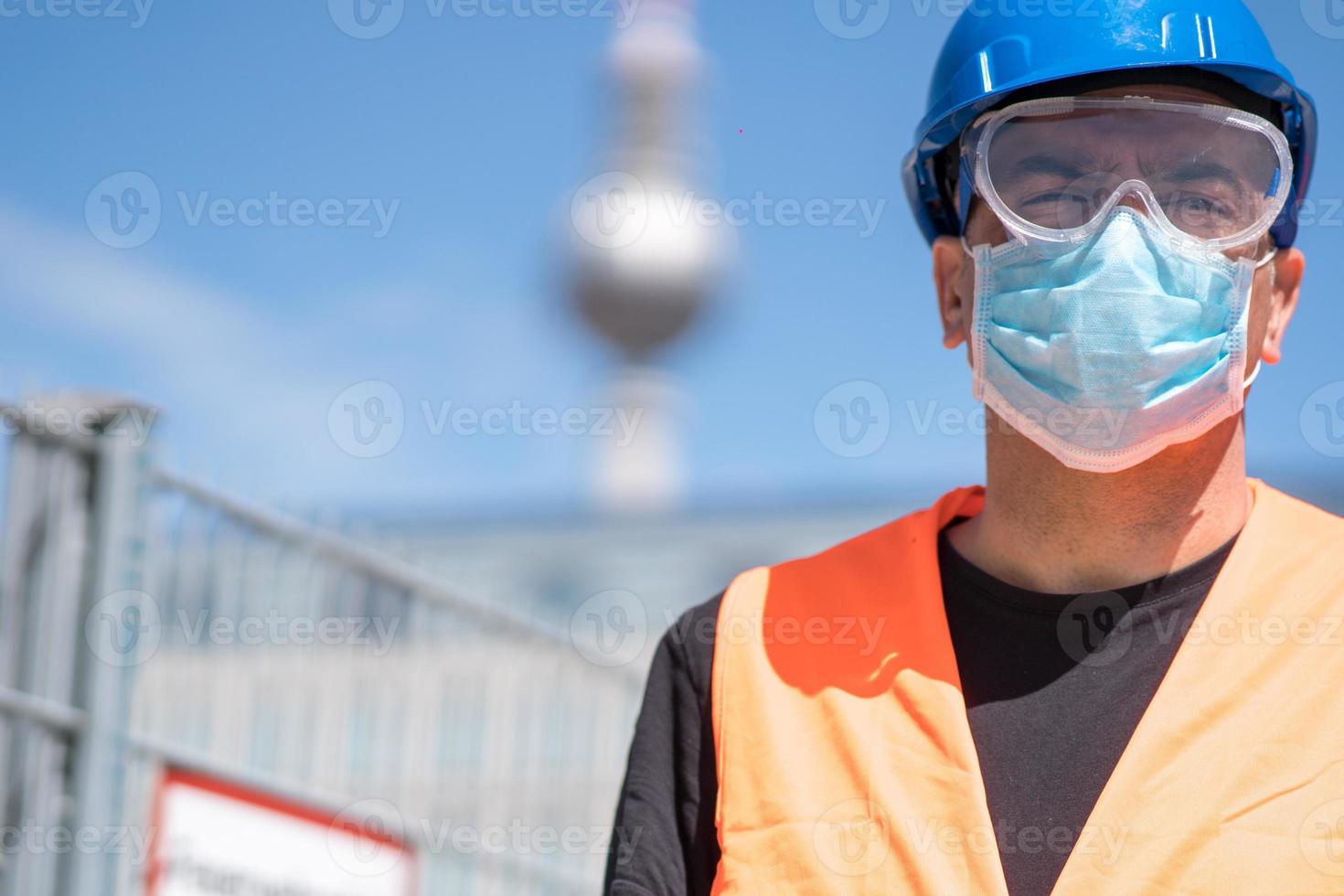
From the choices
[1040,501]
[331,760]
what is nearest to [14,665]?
[331,760]

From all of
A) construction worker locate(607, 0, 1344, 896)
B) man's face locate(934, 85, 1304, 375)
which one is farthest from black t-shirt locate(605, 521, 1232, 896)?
man's face locate(934, 85, 1304, 375)

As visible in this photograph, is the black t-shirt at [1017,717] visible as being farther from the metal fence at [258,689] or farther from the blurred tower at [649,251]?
the blurred tower at [649,251]

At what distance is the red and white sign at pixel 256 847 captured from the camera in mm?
3852

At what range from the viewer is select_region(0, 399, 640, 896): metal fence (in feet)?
12.0

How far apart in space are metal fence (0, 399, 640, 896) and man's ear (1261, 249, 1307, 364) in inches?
119

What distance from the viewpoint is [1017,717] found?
1955mm

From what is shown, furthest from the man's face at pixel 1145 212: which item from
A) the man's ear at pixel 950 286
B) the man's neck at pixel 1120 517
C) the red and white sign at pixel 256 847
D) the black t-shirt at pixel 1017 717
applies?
the red and white sign at pixel 256 847

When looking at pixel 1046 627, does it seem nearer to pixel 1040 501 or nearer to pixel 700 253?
pixel 1040 501

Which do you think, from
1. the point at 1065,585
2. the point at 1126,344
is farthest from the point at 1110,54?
the point at 1065,585

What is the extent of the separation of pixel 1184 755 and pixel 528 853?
4675mm

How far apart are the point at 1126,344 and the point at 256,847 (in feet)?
10.3

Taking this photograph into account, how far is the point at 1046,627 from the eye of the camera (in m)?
2.04

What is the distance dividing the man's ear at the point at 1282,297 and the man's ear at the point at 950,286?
0.50 m

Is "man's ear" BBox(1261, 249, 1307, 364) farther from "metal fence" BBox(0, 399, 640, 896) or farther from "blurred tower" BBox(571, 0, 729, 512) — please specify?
"blurred tower" BBox(571, 0, 729, 512)
